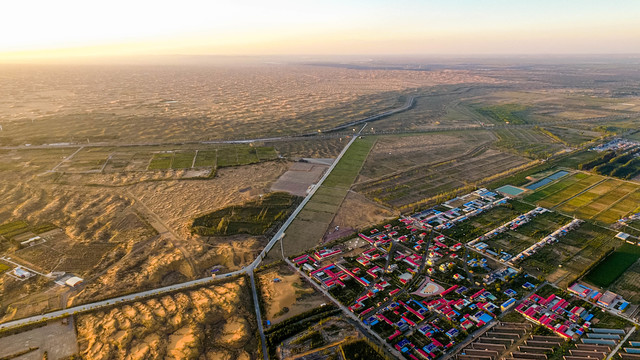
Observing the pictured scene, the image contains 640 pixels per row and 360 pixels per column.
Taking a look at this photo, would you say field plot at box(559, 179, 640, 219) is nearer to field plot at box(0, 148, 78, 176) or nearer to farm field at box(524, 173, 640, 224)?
farm field at box(524, 173, 640, 224)

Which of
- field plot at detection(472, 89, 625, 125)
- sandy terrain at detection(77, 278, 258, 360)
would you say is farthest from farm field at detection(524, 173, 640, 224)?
sandy terrain at detection(77, 278, 258, 360)

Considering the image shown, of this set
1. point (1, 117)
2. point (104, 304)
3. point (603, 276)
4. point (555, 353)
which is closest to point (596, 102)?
point (603, 276)

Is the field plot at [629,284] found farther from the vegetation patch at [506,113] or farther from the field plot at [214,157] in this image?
the vegetation patch at [506,113]

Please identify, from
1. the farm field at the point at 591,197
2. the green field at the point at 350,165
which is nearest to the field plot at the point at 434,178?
the green field at the point at 350,165

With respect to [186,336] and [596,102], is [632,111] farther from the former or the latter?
[186,336]

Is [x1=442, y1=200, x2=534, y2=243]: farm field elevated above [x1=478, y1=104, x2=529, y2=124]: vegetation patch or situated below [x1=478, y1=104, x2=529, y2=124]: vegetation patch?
below

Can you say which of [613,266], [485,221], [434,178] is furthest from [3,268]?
[613,266]

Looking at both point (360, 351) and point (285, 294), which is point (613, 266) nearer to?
point (360, 351)
